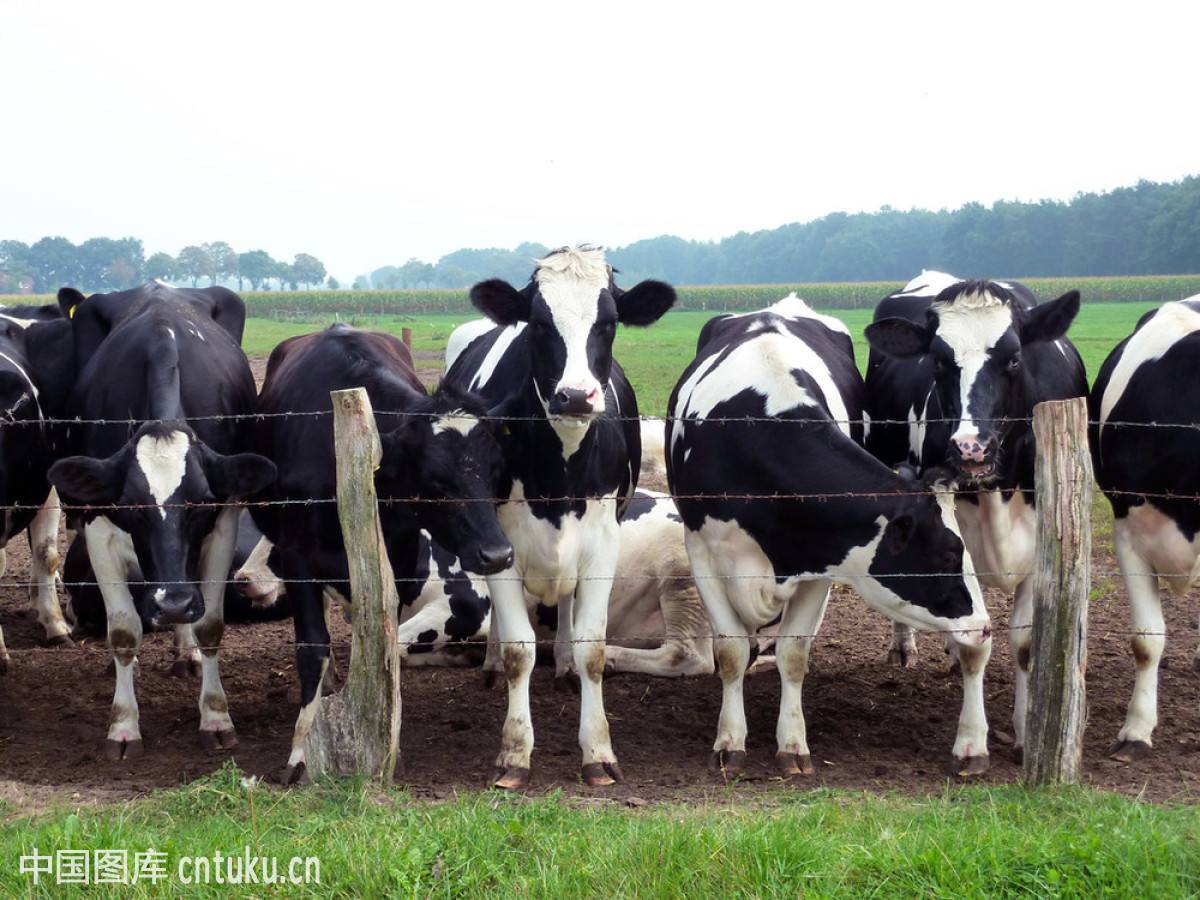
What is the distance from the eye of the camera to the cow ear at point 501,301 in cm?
677

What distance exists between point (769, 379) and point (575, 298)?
130 cm

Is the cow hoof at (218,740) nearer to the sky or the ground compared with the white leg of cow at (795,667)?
nearer to the ground

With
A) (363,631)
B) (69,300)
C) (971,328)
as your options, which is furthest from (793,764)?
(69,300)

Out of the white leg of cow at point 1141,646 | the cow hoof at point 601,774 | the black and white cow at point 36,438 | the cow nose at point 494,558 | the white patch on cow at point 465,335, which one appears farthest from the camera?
the white patch on cow at point 465,335

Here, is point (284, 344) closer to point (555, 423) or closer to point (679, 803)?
point (555, 423)

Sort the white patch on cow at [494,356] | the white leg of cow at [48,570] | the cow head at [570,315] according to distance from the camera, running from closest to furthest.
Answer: the cow head at [570,315], the white patch on cow at [494,356], the white leg of cow at [48,570]

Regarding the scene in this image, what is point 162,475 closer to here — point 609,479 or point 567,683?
point 609,479

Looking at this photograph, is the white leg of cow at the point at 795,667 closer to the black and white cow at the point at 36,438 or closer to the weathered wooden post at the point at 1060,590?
the weathered wooden post at the point at 1060,590

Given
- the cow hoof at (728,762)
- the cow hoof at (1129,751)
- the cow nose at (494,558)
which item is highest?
the cow nose at (494,558)

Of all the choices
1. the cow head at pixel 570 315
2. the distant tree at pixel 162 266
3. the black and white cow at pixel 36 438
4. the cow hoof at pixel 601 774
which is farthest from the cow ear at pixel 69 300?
the distant tree at pixel 162 266

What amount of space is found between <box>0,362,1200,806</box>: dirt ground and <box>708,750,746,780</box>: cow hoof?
0.08 metres

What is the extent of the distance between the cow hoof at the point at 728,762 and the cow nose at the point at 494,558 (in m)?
1.53

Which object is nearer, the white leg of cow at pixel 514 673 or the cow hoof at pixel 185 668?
the white leg of cow at pixel 514 673

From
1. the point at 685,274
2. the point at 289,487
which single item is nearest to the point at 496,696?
the point at 289,487
